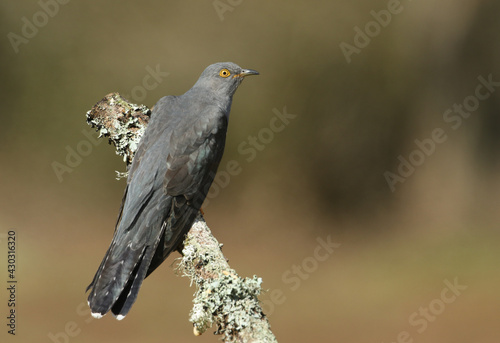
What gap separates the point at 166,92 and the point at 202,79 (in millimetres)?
6271

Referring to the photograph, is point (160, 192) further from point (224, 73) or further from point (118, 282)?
point (224, 73)

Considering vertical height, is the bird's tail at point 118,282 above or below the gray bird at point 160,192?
below

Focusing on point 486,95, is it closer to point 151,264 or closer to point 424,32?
point 424,32

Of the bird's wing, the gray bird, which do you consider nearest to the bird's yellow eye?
the gray bird

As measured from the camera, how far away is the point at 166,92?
12047mm

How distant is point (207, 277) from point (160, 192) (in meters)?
1.00

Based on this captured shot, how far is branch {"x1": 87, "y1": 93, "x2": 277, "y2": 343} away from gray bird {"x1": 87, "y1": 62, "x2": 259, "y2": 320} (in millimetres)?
188

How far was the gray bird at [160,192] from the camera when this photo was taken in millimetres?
4188

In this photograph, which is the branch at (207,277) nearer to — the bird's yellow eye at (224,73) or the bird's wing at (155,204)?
the bird's wing at (155,204)

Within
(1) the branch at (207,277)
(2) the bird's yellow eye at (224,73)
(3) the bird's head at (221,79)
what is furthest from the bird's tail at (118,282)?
(2) the bird's yellow eye at (224,73)

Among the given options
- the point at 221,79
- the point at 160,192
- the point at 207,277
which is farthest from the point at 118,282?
the point at 221,79

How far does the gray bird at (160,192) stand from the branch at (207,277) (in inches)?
7.4

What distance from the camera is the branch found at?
336cm

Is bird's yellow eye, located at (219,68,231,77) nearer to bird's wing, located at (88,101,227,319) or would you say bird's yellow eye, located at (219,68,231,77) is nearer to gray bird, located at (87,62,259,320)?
gray bird, located at (87,62,259,320)
